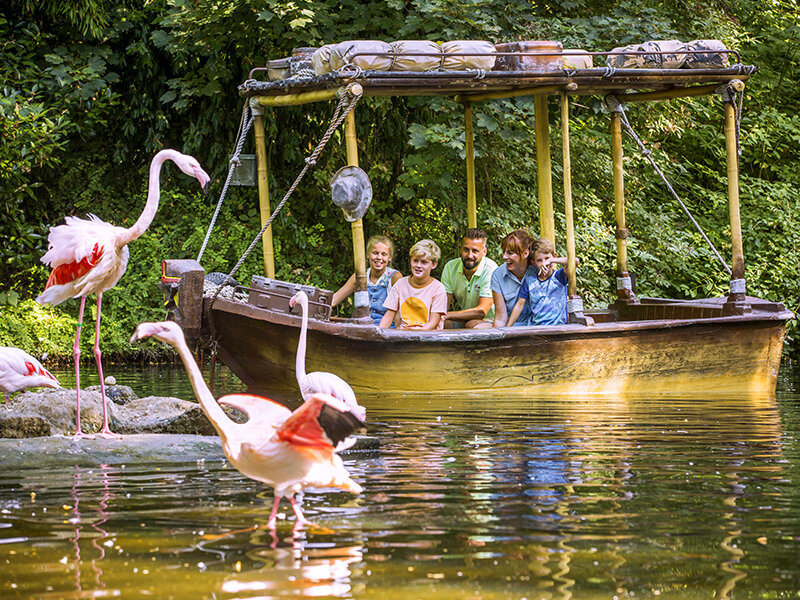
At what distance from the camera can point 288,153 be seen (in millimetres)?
15133

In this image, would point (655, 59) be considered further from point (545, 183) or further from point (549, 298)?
point (549, 298)

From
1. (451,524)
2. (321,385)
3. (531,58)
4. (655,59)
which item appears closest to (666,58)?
(655,59)

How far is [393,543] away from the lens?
434 centimetres

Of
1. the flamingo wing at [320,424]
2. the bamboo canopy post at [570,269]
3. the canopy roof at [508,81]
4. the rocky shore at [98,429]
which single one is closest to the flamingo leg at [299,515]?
the flamingo wing at [320,424]

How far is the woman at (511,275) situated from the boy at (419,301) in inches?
21.2

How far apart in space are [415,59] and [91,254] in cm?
352

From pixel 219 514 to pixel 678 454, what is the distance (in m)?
2.91

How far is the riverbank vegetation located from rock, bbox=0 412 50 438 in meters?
7.36

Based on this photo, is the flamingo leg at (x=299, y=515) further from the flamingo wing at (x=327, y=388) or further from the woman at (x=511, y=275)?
the woman at (x=511, y=275)

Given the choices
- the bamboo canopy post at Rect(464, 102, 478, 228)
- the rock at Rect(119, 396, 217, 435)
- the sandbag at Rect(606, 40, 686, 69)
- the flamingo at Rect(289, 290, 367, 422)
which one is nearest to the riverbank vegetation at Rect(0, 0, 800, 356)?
the bamboo canopy post at Rect(464, 102, 478, 228)

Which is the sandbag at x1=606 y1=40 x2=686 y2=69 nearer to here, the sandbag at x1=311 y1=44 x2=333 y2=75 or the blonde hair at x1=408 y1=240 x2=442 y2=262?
the blonde hair at x1=408 y1=240 x2=442 y2=262

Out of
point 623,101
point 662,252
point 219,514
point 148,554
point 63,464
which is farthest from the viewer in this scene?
point 662,252

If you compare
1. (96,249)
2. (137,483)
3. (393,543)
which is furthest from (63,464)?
(393,543)

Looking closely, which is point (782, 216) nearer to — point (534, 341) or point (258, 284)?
point (534, 341)
